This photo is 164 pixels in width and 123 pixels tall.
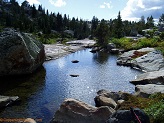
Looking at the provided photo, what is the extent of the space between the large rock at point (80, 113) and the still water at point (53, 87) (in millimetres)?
2499

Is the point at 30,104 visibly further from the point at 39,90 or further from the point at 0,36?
the point at 0,36

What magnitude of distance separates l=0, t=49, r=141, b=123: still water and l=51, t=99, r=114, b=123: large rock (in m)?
2.50

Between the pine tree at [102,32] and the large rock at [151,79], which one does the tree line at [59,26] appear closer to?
the pine tree at [102,32]

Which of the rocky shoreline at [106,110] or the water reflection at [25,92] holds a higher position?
the rocky shoreline at [106,110]

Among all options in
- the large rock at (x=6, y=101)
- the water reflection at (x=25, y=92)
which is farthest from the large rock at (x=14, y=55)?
the large rock at (x=6, y=101)

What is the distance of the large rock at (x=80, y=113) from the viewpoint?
20.6 m

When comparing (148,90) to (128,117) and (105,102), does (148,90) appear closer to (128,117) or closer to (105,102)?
(105,102)

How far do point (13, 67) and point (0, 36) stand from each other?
6431mm

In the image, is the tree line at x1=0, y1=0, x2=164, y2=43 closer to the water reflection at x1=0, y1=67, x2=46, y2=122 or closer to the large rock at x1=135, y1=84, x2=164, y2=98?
the water reflection at x1=0, y1=67, x2=46, y2=122

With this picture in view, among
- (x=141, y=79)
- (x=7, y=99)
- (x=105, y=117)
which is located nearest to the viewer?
(x=105, y=117)

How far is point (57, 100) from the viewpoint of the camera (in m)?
29.6

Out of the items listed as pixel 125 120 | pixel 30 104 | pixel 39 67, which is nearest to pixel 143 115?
pixel 125 120

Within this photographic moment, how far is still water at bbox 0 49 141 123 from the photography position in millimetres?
25906

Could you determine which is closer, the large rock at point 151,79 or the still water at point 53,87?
the still water at point 53,87
